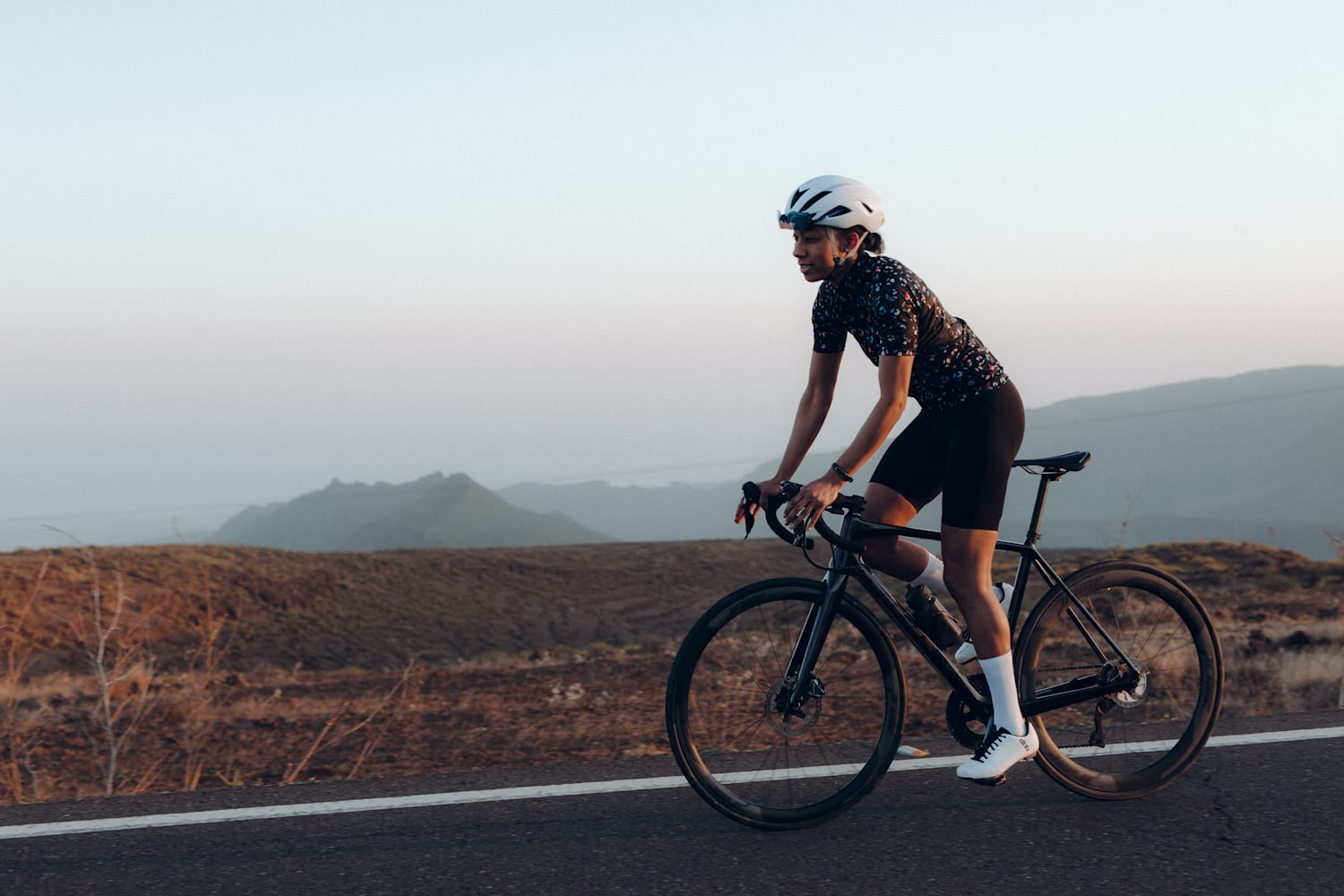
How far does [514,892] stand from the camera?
3.15 metres

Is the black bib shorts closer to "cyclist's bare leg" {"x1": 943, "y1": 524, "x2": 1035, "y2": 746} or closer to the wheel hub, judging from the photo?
"cyclist's bare leg" {"x1": 943, "y1": 524, "x2": 1035, "y2": 746}

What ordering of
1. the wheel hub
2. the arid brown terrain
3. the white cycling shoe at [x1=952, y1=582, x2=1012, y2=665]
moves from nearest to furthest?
the wheel hub < the white cycling shoe at [x1=952, y1=582, x2=1012, y2=665] < the arid brown terrain

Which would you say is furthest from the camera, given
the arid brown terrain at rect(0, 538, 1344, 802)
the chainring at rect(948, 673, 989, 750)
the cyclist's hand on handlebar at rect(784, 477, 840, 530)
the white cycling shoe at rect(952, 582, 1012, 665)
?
the arid brown terrain at rect(0, 538, 1344, 802)

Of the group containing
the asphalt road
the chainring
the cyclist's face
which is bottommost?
the asphalt road

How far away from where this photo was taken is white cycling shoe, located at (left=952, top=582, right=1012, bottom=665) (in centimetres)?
389

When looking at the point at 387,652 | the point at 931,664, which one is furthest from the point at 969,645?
the point at 387,652

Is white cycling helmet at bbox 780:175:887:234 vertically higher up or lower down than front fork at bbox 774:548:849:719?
higher up

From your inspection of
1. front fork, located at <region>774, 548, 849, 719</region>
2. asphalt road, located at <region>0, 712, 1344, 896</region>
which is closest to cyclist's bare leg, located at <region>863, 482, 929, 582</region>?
front fork, located at <region>774, 548, 849, 719</region>

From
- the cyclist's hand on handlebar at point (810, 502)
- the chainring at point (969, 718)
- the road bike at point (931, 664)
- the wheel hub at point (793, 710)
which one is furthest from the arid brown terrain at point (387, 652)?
the cyclist's hand on handlebar at point (810, 502)

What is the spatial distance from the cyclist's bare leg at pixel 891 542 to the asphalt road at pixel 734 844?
2.72 ft

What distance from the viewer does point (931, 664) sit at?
385 cm

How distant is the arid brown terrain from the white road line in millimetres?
1906

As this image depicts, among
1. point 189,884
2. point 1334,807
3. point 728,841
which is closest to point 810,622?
point 728,841

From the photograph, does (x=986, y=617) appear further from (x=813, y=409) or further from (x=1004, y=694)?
(x=813, y=409)
